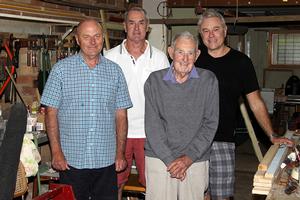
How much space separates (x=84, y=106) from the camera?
2.89m

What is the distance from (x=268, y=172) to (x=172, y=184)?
677 millimetres

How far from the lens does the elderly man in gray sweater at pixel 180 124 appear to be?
2777 millimetres

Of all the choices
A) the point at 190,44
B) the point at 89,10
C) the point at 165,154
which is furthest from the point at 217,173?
the point at 89,10

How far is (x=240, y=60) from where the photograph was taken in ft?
10.3

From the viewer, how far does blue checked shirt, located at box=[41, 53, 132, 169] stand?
9.48 ft

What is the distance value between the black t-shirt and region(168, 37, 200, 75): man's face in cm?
39

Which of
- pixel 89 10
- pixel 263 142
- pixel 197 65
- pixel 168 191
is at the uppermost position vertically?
pixel 89 10

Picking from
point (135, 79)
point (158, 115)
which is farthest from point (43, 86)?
point (158, 115)

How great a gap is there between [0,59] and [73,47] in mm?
845

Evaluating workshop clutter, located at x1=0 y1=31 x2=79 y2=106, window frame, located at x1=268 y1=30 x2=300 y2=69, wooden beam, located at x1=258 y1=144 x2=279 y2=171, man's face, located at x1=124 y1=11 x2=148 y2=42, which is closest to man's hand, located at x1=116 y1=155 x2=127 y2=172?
man's face, located at x1=124 y1=11 x2=148 y2=42

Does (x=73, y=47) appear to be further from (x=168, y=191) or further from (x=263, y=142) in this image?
(x=263, y=142)

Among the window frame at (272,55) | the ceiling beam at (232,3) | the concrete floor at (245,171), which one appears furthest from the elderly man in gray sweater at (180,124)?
the window frame at (272,55)

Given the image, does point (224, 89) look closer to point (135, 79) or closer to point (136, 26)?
point (135, 79)

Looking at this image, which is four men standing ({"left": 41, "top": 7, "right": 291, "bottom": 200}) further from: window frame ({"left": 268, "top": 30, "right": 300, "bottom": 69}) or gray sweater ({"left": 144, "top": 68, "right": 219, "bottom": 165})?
window frame ({"left": 268, "top": 30, "right": 300, "bottom": 69})
